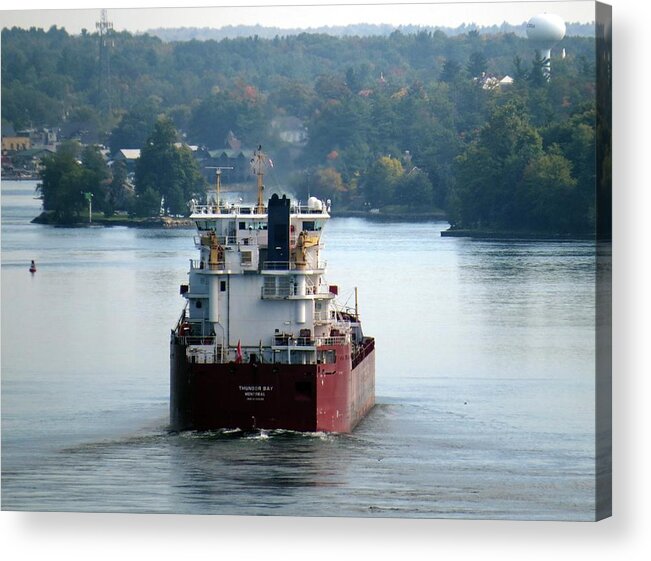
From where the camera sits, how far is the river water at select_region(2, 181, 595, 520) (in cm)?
3306

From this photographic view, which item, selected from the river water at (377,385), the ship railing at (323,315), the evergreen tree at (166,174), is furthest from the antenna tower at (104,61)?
the ship railing at (323,315)

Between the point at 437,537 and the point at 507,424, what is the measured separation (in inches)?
241

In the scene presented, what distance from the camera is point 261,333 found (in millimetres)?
37125

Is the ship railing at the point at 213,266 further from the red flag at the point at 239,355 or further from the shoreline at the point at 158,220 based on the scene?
the shoreline at the point at 158,220

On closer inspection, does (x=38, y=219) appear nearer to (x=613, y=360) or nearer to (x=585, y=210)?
(x=585, y=210)

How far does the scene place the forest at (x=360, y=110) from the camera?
1518 inches

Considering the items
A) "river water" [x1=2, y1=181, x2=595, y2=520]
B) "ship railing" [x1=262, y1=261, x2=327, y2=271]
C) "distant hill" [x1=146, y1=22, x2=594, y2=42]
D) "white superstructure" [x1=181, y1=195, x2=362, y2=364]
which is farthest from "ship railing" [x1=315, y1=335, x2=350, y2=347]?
"distant hill" [x1=146, y1=22, x2=594, y2=42]

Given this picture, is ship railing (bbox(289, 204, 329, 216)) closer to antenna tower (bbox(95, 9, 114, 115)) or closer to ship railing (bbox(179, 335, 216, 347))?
ship railing (bbox(179, 335, 216, 347))

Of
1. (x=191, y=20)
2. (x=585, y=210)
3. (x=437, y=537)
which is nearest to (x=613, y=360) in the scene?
(x=437, y=537)

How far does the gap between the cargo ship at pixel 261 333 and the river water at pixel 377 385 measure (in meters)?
0.35

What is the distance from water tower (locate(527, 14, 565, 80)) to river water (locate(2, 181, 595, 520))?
270 centimetres

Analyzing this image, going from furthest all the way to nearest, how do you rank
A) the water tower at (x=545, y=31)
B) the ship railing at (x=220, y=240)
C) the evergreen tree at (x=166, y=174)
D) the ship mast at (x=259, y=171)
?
the evergreen tree at (x=166, y=174) < the ship mast at (x=259, y=171) < the ship railing at (x=220, y=240) < the water tower at (x=545, y=31)

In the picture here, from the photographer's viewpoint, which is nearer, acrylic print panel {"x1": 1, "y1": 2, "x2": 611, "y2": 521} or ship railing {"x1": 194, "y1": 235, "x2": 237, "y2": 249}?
acrylic print panel {"x1": 1, "y1": 2, "x2": 611, "y2": 521}

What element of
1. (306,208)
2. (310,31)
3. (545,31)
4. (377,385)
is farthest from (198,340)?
(545,31)
